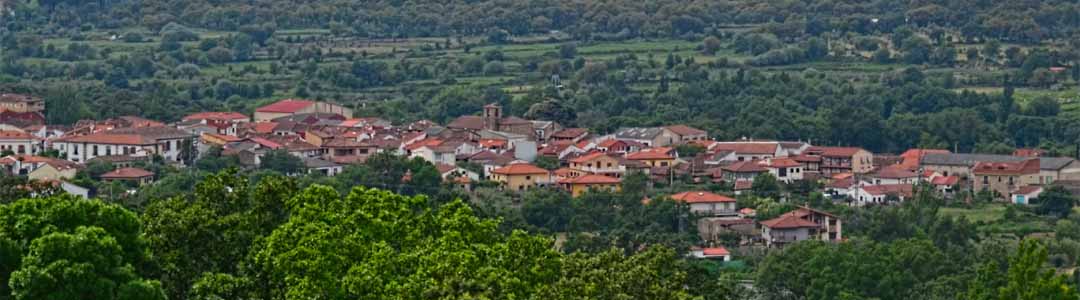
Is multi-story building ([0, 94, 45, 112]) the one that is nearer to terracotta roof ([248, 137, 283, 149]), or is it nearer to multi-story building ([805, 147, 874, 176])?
terracotta roof ([248, 137, 283, 149])

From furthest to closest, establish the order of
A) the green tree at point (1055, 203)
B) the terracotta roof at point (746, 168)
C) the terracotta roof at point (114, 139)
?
the terracotta roof at point (114, 139)
the terracotta roof at point (746, 168)
the green tree at point (1055, 203)

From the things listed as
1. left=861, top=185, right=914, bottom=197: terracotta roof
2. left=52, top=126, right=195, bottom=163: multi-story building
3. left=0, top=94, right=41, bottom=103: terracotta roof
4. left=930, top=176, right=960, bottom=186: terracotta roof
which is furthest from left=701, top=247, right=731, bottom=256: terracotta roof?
left=0, top=94, right=41, bottom=103: terracotta roof

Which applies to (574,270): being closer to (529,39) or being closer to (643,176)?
(643,176)

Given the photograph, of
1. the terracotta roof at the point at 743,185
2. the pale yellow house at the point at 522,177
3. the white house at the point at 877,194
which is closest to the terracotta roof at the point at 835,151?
the white house at the point at 877,194

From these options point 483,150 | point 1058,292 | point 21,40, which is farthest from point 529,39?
point 1058,292

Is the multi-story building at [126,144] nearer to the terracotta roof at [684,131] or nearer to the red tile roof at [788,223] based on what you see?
the terracotta roof at [684,131]

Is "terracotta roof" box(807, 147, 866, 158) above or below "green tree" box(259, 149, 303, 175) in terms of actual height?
below
